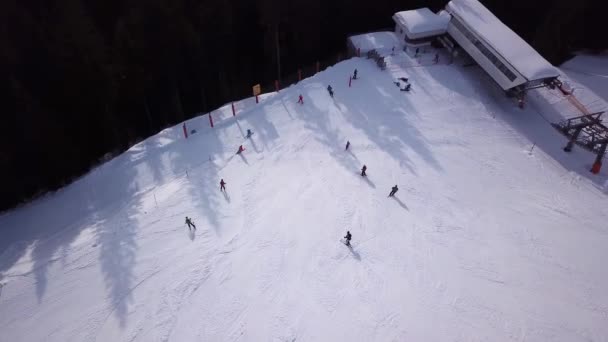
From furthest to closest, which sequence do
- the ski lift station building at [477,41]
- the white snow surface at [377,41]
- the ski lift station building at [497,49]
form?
the white snow surface at [377,41] → the ski lift station building at [477,41] → the ski lift station building at [497,49]

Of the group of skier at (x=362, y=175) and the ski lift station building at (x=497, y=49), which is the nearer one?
the group of skier at (x=362, y=175)

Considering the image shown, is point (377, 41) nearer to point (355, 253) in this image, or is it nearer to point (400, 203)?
point (400, 203)

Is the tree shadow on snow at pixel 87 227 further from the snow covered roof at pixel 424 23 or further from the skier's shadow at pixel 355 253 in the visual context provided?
the snow covered roof at pixel 424 23

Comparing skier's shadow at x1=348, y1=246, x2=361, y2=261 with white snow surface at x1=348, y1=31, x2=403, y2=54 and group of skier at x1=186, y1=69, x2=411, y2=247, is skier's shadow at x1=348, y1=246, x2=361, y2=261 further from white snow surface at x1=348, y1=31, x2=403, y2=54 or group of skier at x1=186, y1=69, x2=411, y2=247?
white snow surface at x1=348, y1=31, x2=403, y2=54

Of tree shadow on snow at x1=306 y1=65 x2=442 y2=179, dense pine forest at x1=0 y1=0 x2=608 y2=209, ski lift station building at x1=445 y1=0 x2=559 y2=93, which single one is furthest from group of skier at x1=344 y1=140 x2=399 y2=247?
dense pine forest at x1=0 y1=0 x2=608 y2=209

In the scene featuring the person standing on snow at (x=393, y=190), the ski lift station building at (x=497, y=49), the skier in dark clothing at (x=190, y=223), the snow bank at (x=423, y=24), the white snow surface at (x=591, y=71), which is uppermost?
the snow bank at (x=423, y=24)

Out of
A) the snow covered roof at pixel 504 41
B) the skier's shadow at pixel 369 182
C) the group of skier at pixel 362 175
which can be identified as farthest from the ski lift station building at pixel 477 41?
the skier's shadow at pixel 369 182

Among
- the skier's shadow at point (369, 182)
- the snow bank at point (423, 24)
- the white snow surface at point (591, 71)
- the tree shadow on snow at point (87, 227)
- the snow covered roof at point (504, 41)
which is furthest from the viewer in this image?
the snow bank at point (423, 24)

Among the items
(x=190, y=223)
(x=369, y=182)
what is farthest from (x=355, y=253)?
(x=190, y=223)
